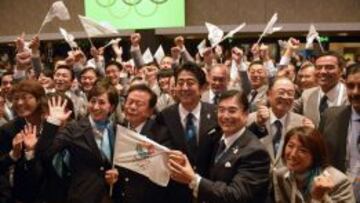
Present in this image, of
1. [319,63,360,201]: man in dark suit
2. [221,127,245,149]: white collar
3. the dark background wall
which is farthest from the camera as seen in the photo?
the dark background wall

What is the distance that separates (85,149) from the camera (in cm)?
325

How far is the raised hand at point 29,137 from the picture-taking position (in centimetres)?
320

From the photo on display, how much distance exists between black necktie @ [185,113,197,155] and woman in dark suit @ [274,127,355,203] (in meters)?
0.72

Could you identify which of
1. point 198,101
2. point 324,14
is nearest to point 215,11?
point 324,14

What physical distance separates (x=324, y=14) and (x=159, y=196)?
759 cm

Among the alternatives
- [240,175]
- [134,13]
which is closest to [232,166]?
[240,175]

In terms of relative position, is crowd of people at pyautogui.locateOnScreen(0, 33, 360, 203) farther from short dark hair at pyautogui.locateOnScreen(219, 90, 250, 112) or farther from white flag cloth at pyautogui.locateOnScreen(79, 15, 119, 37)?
white flag cloth at pyautogui.locateOnScreen(79, 15, 119, 37)

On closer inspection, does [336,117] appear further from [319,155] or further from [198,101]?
[198,101]

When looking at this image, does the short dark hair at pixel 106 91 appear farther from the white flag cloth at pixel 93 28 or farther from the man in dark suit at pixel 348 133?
the white flag cloth at pixel 93 28

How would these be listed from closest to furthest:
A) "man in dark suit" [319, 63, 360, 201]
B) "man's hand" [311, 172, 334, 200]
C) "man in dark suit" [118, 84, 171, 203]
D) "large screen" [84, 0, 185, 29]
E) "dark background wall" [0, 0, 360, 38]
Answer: "man's hand" [311, 172, 334, 200] → "man in dark suit" [319, 63, 360, 201] → "man in dark suit" [118, 84, 171, 203] → "large screen" [84, 0, 185, 29] → "dark background wall" [0, 0, 360, 38]

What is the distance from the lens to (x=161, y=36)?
10.1m

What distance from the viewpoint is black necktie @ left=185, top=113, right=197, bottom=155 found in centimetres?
335

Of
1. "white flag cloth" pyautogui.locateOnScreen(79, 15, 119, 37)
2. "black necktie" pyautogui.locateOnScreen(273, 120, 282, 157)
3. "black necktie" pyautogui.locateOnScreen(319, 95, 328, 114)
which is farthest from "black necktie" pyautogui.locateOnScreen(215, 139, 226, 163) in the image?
"white flag cloth" pyautogui.locateOnScreen(79, 15, 119, 37)

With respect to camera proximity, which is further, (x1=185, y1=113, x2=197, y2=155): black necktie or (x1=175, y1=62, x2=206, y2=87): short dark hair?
(x1=175, y1=62, x2=206, y2=87): short dark hair
